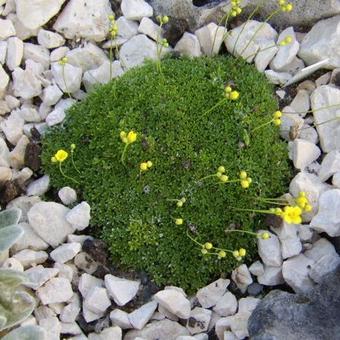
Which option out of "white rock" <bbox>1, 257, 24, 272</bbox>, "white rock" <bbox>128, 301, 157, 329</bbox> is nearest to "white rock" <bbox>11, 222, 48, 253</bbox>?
"white rock" <bbox>1, 257, 24, 272</bbox>

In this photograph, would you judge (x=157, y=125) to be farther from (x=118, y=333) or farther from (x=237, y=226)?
(x=118, y=333)

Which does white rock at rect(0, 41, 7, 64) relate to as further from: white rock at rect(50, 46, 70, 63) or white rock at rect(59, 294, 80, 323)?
white rock at rect(59, 294, 80, 323)

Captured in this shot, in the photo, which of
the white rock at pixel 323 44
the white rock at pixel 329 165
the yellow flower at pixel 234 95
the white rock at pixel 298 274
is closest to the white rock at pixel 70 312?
the white rock at pixel 298 274

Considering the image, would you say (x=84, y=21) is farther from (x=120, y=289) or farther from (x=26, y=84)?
(x=120, y=289)

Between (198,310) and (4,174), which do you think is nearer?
(198,310)

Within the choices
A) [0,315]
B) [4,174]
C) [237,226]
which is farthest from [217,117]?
[0,315]

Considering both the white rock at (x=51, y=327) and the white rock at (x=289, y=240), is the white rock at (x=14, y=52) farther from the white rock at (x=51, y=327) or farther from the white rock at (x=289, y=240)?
the white rock at (x=289, y=240)
